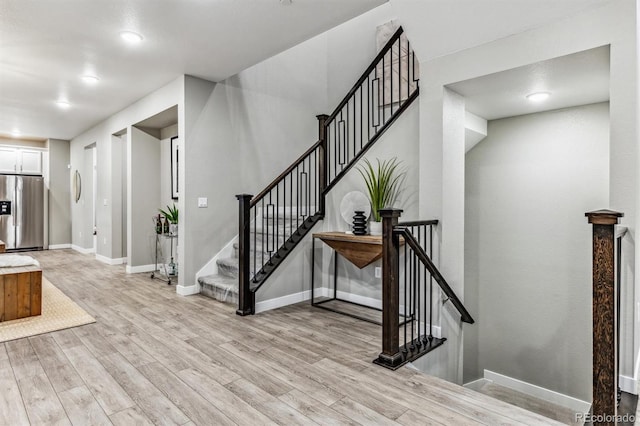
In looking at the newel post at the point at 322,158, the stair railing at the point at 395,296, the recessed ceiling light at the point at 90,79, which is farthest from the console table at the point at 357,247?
the recessed ceiling light at the point at 90,79

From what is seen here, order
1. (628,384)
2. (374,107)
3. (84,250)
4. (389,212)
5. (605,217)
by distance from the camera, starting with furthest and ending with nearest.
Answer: (84,250) < (374,107) < (389,212) < (628,384) < (605,217)

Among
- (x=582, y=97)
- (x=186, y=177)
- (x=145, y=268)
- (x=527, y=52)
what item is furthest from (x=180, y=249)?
(x=582, y=97)

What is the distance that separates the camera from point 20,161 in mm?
8414

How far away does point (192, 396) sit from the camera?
2137 millimetres

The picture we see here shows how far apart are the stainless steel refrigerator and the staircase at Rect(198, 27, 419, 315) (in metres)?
6.28

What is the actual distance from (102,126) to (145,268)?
292 cm

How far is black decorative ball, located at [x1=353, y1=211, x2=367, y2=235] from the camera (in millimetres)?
3742

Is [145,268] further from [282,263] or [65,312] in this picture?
[282,263]

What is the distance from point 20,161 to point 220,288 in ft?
23.9

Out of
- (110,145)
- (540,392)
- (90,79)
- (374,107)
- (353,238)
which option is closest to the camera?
(353,238)

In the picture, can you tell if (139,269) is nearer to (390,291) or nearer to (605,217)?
(390,291)

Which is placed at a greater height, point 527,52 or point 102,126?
point 102,126

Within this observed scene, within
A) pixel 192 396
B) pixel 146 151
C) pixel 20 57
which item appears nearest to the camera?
pixel 192 396

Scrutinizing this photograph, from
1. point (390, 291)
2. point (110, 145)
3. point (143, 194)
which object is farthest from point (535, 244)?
point (110, 145)
